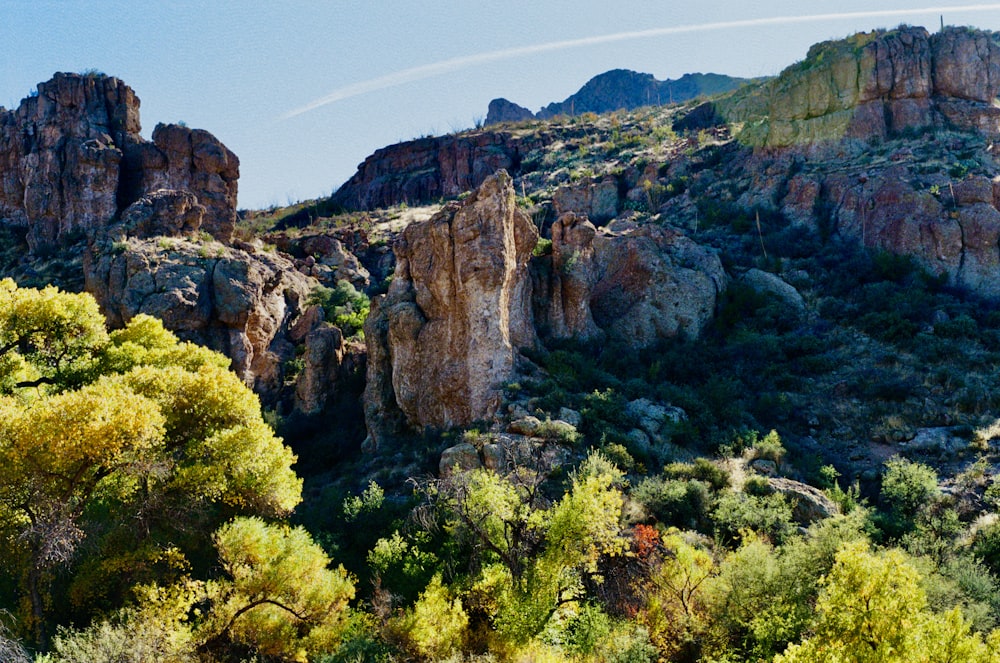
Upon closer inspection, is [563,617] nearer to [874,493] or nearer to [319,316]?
[874,493]

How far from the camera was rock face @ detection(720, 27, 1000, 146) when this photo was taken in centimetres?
4916

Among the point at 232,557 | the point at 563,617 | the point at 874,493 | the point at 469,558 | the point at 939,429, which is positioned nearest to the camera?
the point at 232,557

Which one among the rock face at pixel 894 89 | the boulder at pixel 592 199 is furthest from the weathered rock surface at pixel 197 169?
the rock face at pixel 894 89

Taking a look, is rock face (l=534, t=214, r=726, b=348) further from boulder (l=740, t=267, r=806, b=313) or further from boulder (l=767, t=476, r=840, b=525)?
boulder (l=767, t=476, r=840, b=525)

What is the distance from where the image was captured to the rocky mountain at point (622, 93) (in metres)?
131

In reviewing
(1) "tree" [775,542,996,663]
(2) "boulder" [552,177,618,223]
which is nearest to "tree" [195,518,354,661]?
(1) "tree" [775,542,996,663]

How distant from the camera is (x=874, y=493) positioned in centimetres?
2366

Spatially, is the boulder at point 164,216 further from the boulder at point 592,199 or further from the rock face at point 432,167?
the rock face at point 432,167

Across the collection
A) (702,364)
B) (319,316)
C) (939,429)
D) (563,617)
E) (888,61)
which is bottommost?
(563,617)

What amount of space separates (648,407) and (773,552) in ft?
31.1

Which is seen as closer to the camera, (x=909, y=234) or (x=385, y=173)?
(x=909, y=234)

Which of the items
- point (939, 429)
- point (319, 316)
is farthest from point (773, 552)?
point (319, 316)

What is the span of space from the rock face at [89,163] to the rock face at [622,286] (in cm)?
2171

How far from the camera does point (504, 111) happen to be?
425ft
